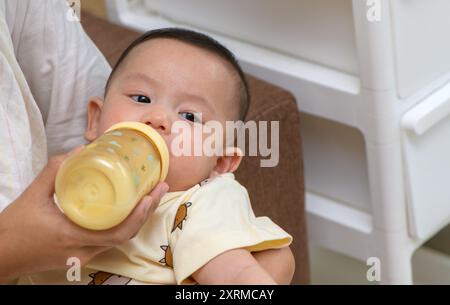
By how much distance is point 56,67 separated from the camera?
129cm

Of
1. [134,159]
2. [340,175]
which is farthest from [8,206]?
[340,175]

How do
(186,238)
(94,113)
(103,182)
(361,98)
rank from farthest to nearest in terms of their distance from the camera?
(361,98)
(94,113)
(186,238)
(103,182)

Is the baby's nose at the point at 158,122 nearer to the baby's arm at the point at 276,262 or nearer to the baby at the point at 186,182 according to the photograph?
the baby at the point at 186,182

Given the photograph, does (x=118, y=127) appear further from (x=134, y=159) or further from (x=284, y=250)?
(x=284, y=250)

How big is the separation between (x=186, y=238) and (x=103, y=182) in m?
0.15

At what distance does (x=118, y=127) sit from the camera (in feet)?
3.51

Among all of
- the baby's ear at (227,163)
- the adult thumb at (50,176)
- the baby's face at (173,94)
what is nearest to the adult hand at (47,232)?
the adult thumb at (50,176)

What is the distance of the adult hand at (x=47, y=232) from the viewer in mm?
1012

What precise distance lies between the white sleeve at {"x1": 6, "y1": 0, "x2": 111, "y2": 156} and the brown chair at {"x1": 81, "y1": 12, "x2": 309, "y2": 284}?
33 centimetres

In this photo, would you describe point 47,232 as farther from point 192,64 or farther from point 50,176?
point 192,64

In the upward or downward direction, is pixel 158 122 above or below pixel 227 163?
above

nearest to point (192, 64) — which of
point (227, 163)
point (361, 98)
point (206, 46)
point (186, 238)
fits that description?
point (206, 46)

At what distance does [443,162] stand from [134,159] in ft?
2.78
